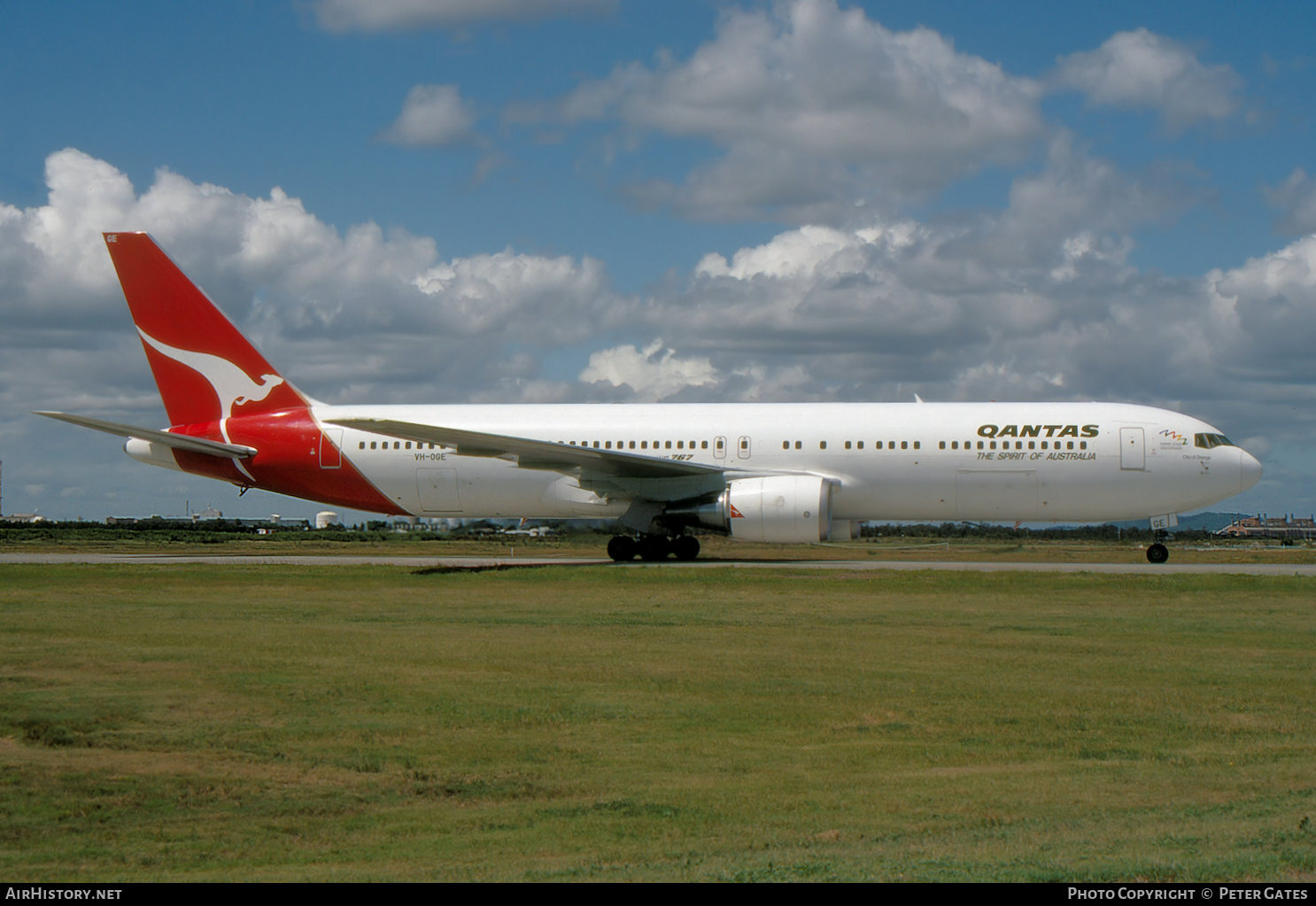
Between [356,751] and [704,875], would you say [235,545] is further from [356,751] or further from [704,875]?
[704,875]

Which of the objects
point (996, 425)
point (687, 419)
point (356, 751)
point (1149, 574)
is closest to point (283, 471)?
point (687, 419)

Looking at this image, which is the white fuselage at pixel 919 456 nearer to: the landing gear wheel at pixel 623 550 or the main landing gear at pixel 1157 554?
the main landing gear at pixel 1157 554

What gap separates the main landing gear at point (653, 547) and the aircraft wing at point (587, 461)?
3.59ft

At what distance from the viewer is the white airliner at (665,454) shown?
25547mm

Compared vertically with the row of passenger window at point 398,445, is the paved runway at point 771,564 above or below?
below

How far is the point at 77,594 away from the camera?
18.2m

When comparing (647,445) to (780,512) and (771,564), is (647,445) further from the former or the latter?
(771,564)

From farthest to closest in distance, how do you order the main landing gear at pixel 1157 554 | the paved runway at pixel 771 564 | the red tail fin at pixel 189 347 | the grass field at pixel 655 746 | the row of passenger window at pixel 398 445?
the red tail fin at pixel 189 347, the row of passenger window at pixel 398 445, the main landing gear at pixel 1157 554, the paved runway at pixel 771 564, the grass field at pixel 655 746

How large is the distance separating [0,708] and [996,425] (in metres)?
21.3

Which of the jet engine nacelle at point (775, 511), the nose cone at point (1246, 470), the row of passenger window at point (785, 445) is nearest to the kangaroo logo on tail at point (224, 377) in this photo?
the row of passenger window at point (785, 445)

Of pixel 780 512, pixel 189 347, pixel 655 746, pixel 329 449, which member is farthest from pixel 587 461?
pixel 655 746

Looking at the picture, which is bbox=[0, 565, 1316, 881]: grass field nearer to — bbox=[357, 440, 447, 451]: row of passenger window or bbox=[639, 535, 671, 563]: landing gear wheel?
bbox=[639, 535, 671, 563]: landing gear wheel

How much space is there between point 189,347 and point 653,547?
1247 cm

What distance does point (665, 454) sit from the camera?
26891 mm
